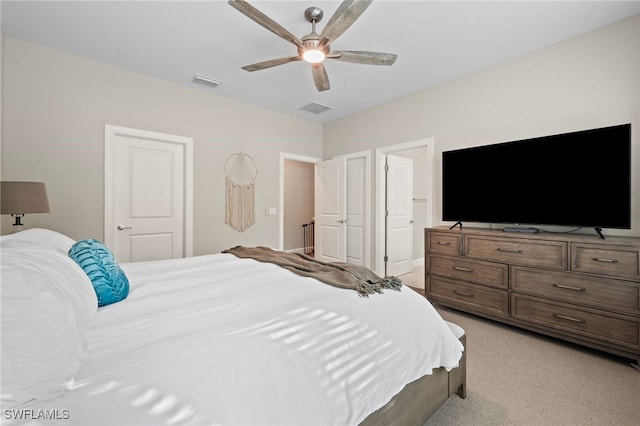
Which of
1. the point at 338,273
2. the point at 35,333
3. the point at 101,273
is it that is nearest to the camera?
the point at 35,333

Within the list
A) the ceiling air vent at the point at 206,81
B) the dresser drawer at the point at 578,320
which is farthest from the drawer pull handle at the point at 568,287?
the ceiling air vent at the point at 206,81

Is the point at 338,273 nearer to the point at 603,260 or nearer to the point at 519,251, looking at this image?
the point at 519,251

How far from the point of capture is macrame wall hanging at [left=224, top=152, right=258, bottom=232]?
4164 millimetres

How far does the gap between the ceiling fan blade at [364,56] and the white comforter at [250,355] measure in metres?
1.90

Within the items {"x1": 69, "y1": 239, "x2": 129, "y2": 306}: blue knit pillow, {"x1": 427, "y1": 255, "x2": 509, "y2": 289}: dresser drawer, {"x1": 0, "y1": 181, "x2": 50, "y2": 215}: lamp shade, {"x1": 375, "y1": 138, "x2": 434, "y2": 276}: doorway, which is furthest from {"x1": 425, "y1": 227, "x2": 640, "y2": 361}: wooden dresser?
{"x1": 0, "y1": 181, "x2": 50, "y2": 215}: lamp shade

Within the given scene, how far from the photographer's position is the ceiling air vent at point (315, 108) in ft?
14.5

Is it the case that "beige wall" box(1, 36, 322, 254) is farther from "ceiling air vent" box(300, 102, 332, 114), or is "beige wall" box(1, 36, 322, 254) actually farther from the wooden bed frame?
the wooden bed frame

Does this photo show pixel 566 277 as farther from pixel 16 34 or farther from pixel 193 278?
pixel 16 34

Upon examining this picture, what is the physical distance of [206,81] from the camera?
3572mm

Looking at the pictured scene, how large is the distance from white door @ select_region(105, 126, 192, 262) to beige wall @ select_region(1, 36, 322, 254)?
0.11 meters

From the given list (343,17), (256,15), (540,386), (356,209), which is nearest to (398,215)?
(356,209)

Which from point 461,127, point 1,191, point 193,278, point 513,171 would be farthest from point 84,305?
point 461,127

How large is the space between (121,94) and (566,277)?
4.96 meters

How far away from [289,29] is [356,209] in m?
2.91
